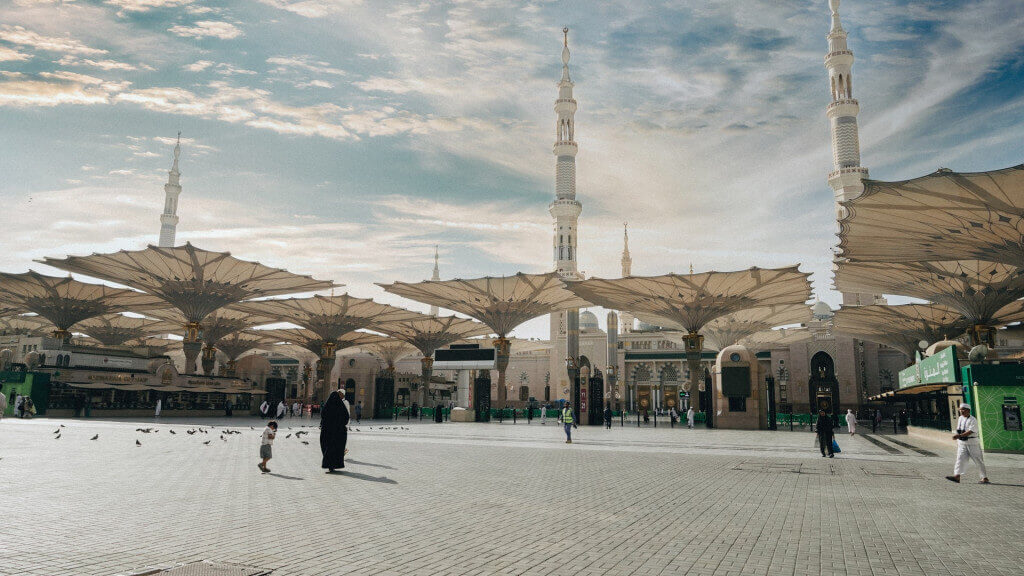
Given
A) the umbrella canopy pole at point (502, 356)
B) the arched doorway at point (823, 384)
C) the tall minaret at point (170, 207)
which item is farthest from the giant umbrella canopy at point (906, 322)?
the tall minaret at point (170, 207)

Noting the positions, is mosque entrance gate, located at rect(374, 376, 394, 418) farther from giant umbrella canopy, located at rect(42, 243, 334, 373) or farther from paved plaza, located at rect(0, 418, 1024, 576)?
paved plaza, located at rect(0, 418, 1024, 576)

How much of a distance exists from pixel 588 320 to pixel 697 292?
4831cm

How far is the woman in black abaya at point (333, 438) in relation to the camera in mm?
11578

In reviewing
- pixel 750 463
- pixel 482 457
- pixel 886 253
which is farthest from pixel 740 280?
pixel 482 457

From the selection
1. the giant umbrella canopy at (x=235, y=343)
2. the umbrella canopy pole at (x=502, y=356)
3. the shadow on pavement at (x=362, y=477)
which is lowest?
the shadow on pavement at (x=362, y=477)

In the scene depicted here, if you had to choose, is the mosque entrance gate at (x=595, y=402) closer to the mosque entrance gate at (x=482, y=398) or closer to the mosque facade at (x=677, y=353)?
the mosque entrance gate at (x=482, y=398)

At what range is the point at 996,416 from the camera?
17.3 meters

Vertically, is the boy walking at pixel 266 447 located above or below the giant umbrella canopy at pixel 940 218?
below

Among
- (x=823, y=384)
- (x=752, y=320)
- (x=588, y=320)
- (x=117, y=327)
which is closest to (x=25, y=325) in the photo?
(x=117, y=327)

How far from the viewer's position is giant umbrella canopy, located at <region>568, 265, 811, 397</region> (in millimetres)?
36500

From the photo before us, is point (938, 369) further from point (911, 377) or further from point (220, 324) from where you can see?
point (220, 324)

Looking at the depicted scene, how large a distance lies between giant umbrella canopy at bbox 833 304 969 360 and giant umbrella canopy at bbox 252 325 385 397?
3966cm

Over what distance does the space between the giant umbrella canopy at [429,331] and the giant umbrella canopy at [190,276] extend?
14314mm

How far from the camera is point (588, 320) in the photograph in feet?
284
